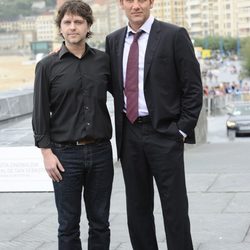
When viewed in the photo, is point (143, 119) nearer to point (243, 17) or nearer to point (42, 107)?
point (42, 107)

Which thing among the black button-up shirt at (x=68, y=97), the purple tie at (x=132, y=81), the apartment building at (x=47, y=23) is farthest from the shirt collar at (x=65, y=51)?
the apartment building at (x=47, y=23)

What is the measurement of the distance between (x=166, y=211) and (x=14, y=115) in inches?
400

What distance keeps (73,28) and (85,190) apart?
1.02 meters

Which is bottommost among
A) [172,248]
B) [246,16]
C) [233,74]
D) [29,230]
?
[233,74]

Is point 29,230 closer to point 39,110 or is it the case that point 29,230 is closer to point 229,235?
point 229,235

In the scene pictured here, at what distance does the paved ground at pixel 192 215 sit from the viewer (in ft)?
18.2

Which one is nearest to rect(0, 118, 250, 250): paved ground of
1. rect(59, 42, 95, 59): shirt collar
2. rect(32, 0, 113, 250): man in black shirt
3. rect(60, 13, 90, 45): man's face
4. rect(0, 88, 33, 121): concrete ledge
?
rect(32, 0, 113, 250): man in black shirt

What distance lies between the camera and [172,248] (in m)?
4.33

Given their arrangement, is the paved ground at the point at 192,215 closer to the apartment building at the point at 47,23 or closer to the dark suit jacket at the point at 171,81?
the dark suit jacket at the point at 171,81

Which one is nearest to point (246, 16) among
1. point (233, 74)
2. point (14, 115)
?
point (233, 74)

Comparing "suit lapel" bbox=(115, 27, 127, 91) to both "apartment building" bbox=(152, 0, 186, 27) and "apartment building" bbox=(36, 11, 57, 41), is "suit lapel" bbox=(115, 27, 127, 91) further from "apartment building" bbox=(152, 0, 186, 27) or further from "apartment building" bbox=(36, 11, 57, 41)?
"apartment building" bbox=(152, 0, 186, 27)

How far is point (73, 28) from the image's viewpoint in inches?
160

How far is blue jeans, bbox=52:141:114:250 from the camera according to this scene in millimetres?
4164

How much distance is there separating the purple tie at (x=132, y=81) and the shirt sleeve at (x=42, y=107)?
1.59 feet
